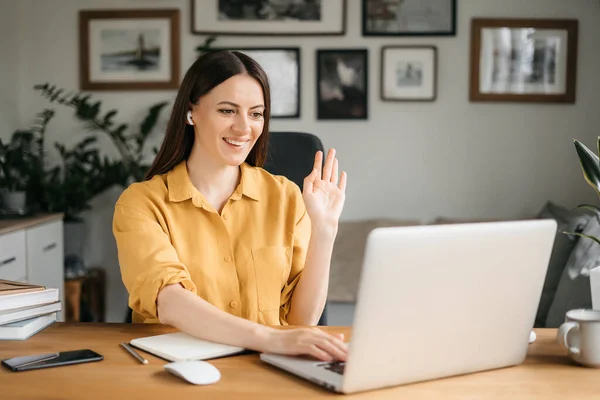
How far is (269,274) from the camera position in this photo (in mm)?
1751

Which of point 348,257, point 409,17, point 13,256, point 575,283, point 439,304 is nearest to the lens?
point 439,304

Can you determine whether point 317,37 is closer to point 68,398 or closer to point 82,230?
point 82,230

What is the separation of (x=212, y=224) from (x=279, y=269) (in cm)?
19

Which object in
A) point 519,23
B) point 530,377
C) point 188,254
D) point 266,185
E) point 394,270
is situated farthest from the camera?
point 519,23

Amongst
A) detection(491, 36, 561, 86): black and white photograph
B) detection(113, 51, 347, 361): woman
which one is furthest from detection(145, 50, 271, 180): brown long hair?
detection(491, 36, 561, 86): black and white photograph

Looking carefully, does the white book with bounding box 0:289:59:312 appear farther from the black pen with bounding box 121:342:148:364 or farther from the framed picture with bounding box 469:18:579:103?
the framed picture with bounding box 469:18:579:103

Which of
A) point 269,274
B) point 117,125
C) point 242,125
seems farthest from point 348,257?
point 242,125

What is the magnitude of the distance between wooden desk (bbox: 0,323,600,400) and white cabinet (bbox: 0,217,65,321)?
1.83 m

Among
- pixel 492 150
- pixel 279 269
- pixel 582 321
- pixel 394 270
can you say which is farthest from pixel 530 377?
pixel 492 150

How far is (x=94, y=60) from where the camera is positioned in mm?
3900

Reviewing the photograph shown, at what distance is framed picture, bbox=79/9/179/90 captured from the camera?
3857 mm

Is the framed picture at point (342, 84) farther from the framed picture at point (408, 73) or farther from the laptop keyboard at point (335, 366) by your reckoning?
the laptop keyboard at point (335, 366)

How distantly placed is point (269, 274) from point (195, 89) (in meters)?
0.47

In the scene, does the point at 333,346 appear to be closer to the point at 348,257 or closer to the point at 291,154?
the point at 291,154
